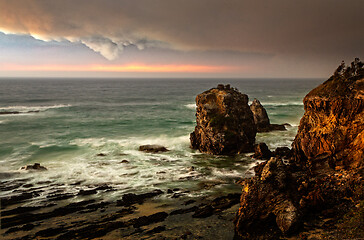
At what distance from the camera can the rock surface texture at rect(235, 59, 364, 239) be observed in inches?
592

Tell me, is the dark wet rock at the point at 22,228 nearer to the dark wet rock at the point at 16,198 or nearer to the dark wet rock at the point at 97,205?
the dark wet rock at the point at 97,205

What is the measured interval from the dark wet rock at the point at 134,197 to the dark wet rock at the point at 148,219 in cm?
323

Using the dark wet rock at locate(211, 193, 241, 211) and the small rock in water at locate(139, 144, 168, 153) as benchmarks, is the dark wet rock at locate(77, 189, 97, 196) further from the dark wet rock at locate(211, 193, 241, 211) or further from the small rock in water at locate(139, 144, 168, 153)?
the small rock in water at locate(139, 144, 168, 153)

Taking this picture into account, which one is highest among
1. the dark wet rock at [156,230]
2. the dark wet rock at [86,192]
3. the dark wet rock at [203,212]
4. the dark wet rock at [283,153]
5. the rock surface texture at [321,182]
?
the rock surface texture at [321,182]

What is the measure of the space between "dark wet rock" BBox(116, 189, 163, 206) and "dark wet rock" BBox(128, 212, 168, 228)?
3231mm

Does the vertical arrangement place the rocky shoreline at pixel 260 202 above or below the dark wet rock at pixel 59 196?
above

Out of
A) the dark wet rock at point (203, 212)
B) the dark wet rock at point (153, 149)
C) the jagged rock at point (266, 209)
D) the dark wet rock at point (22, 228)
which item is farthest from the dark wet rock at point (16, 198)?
the jagged rock at point (266, 209)

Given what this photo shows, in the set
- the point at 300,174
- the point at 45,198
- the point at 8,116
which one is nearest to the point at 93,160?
the point at 45,198

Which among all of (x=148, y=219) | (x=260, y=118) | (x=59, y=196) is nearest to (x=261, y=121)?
(x=260, y=118)

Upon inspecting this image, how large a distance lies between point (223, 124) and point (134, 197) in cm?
1881

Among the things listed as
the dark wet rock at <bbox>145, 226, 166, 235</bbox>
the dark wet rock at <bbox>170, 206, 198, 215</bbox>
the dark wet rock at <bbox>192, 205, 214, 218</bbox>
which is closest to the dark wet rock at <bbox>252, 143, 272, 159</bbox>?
the dark wet rock at <bbox>192, 205, 214, 218</bbox>

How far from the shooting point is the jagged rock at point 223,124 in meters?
36.6

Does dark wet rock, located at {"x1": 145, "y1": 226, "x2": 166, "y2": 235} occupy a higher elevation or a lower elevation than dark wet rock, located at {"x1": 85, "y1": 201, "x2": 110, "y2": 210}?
higher

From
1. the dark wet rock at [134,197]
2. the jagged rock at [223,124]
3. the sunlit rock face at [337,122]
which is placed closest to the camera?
the sunlit rock face at [337,122]
